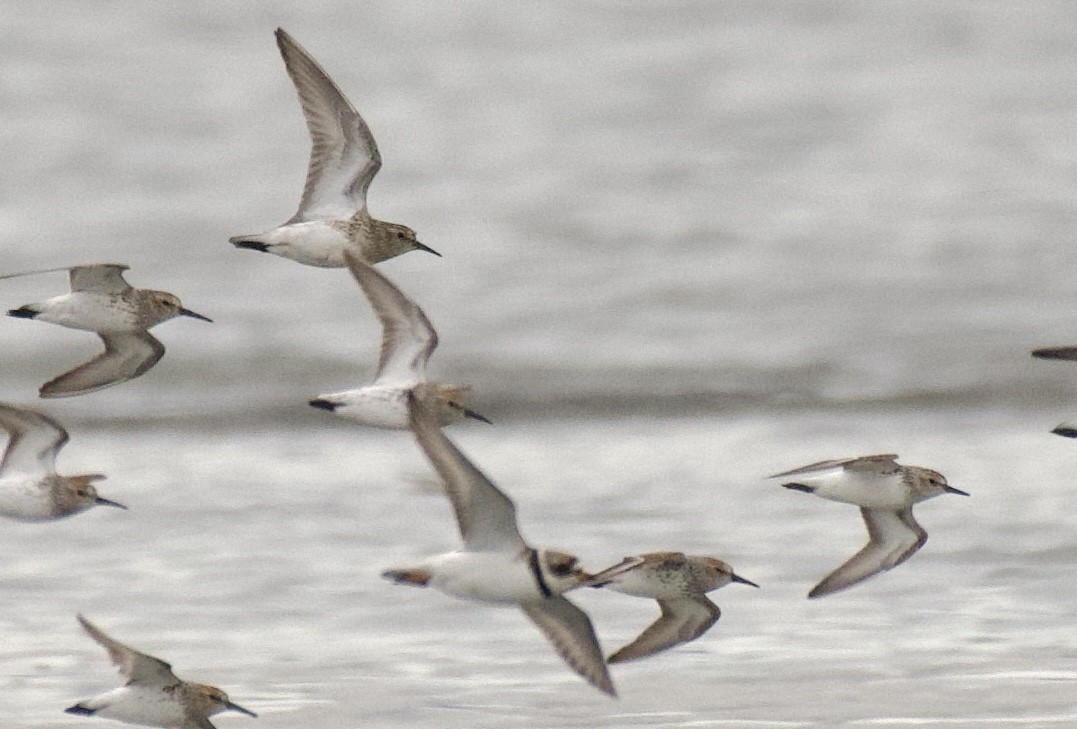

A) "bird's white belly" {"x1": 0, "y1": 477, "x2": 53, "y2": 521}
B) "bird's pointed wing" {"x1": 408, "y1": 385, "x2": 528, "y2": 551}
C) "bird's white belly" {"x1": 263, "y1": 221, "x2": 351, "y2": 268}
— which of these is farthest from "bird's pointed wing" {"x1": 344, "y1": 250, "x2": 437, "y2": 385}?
"bird's white belly" {"x1": 0, "y1": 477, "x2": 53, "y2": 521}

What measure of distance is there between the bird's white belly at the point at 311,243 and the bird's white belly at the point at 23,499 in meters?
1.00

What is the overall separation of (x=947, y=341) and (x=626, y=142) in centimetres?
379

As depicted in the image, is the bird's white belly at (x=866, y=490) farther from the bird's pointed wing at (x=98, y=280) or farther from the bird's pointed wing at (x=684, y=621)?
the bird's pointed wing at (x=98, y=280)

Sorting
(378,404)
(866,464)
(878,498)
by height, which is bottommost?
(878,498)

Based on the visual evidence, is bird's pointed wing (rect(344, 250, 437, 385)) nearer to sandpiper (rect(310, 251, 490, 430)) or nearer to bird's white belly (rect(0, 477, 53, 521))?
sandpiper (rect(310, 251, 490, 430))

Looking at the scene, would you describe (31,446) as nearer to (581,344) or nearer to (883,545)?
(883,545)

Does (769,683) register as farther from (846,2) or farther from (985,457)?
(846,2)

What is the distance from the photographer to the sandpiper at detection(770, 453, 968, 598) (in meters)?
6.58

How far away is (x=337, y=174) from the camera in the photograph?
6.52 metres

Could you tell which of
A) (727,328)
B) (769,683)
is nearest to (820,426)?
(727,328)

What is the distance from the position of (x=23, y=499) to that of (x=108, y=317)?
1.92ft

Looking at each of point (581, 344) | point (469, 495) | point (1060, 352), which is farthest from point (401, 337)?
point (581, 344)

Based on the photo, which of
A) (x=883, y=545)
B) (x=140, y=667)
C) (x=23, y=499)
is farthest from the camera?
(x=883, y=545)

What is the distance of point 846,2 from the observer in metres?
18.0
